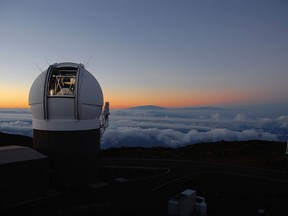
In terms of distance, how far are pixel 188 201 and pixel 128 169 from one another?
625 inches

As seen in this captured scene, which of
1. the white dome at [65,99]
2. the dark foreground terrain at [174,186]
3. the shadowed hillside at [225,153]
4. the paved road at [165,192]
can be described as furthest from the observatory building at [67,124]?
the shadowed hillside at [225,153]

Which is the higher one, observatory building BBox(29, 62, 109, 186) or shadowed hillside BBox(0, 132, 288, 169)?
observatory building BBox(29, 62, 109, 186)

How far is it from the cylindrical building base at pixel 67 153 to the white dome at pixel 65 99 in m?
0.74

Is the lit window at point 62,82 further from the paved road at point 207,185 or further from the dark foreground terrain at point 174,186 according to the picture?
the paved road at point 207,185

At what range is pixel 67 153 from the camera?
80.2 feet

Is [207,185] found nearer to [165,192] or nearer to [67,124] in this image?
[165,192]

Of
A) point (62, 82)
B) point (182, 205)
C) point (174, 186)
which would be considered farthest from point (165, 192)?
point (62, 82)

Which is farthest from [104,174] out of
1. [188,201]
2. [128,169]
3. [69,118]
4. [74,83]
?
[188,201]

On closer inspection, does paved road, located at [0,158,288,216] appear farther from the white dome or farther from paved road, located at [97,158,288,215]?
the white dome

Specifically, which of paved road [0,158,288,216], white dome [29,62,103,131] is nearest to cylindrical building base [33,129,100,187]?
white dome [29,62,103,131]

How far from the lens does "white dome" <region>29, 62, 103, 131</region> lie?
24.1 metres

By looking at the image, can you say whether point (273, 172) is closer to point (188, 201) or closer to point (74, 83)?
point (188, 201)

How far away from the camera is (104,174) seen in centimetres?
3027

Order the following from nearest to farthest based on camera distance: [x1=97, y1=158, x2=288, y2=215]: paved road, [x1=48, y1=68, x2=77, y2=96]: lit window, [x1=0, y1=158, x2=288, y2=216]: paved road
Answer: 1. [x1=0, y1=158, x2=288, y2=216]: paved road
2. [x1=97, y1=158, x2=288, y2=215]: paved road
3. [x1=48, y1=68, x2=77, y2=96]: lit window
